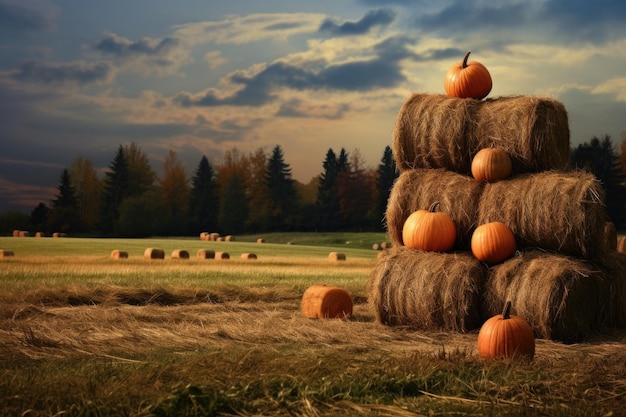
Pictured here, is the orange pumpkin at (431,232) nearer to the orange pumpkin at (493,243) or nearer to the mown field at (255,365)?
the orange pumpkin at (493,243)

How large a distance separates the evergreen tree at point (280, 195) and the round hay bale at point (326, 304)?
45.8 m

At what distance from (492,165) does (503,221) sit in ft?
2.74

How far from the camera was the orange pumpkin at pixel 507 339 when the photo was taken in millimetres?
7742

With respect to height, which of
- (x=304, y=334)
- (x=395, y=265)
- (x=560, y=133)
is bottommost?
(x=304, y=334)

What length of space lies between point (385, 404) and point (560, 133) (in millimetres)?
7022

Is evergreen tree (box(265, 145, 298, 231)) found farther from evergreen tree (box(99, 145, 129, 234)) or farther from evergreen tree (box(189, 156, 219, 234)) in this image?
evergreen tree (box(99, 145, 129, 234))

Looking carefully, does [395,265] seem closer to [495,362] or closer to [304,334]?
[304,334]

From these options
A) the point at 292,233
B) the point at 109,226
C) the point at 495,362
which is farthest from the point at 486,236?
the point at 109,226

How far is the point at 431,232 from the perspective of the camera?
1055 cm

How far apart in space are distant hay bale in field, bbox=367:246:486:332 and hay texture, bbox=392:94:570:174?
1633mm

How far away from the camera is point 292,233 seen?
54.5 metres

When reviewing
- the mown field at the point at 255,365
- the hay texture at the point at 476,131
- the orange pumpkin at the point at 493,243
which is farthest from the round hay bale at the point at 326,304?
the hay texture at the point at 476,131

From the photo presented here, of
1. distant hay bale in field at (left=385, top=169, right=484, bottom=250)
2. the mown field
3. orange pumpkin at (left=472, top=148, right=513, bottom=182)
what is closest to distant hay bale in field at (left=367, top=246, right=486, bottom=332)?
the mown field

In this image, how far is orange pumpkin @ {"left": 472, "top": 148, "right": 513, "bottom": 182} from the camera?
422 inches
